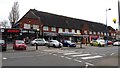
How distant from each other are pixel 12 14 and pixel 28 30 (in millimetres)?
13610

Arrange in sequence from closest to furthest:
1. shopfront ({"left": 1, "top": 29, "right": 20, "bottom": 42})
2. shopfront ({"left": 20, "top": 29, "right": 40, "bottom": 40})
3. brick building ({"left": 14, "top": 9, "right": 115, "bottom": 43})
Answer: shopfront ({"left": 1, "top": 29, "right": 20, "bottom": 42}) → shopfront ({"left": 20, "top": 29, "right": 40, "bottom": 40}) → brick building ({"left": 14, "top": 9, "right": 115, "bottom": 43})

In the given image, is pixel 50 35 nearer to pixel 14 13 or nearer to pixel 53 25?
pixel 53 25

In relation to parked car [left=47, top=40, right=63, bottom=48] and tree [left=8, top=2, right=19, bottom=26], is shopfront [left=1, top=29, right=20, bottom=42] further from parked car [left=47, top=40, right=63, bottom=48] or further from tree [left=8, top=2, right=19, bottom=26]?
tree [left=8, top=2, right=19, bottom=26]

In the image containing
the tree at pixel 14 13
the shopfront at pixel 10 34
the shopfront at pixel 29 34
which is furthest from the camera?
the tree at pixel 14 13

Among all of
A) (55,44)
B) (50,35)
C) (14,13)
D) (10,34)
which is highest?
(14,13)

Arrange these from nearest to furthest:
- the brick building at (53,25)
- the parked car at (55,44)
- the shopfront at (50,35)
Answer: the parked car at (55,44) < the brick building at (53,25) < the shopfront at (50,35)

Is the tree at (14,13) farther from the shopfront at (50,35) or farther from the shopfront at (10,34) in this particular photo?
the shopfront at (10,34)

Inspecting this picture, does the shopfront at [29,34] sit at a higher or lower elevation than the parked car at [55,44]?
higher

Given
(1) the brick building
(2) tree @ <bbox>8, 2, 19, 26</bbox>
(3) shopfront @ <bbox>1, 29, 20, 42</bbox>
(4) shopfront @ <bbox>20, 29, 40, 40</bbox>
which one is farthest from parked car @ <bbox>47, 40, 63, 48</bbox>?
(2) tree @ <bbox>8, 2, 19, 26</bbox>

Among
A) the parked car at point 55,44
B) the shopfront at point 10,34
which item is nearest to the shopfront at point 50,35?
the shopfront at point 10,34

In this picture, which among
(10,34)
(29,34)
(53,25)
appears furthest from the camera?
(53,25)

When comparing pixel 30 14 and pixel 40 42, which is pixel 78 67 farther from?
pixel 30 14

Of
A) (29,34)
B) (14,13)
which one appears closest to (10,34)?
(29,34)

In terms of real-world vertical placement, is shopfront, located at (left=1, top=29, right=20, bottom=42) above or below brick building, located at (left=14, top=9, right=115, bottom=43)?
below
